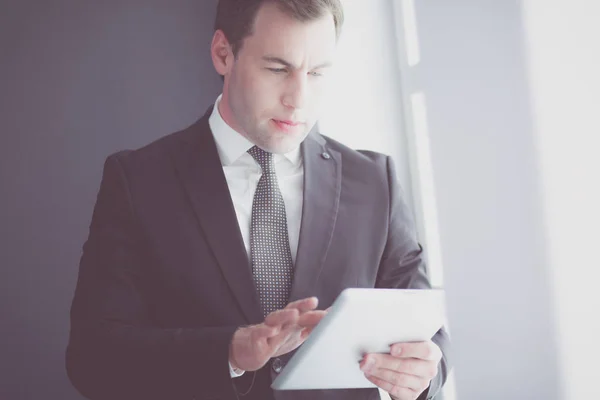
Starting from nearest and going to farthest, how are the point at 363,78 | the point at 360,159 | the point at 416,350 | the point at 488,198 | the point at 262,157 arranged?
the point at 416,350
the point at 262,157
the point at 360,159
the point at 488,198
the point at 363,78

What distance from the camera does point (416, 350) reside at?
1170 mm

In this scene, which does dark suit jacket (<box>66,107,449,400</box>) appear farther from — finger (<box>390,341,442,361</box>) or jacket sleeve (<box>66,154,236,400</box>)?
finger (<box>390,341,442,361</box>)

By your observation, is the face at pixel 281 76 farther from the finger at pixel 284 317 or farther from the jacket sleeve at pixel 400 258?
the finger at pixel 284 317

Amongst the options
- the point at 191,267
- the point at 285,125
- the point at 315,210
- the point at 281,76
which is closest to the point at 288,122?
the point at 285,125

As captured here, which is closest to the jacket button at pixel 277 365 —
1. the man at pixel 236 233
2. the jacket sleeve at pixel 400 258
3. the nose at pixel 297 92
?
the man at pixel 236 233

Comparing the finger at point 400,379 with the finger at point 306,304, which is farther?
the finger at point 400,379

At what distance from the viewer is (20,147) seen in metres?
2.70

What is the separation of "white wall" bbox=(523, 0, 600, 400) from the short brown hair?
655 millimetres

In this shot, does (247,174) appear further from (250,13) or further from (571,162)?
(571,162)

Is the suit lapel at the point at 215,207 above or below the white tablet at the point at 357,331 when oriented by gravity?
above

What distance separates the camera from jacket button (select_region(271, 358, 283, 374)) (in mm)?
1372

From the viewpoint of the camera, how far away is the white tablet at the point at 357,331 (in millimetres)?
1018

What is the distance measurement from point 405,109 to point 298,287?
1.28 metres

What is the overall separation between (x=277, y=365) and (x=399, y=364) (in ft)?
1.04
